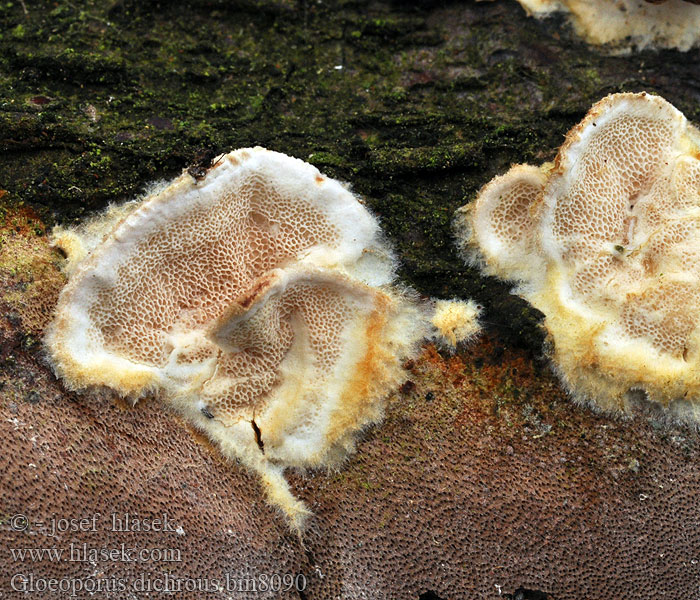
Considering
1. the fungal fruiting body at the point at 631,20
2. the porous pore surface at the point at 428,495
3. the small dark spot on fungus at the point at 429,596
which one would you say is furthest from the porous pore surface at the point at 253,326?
the fungal fruiting body at the point at 631,20

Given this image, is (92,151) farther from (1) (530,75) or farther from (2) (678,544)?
(2) (678,544)

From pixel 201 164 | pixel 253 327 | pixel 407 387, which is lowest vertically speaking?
pixel 407 387

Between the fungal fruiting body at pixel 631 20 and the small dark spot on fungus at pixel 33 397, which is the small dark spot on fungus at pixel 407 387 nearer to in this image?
the small dark spot on fungus at pixel 33 397

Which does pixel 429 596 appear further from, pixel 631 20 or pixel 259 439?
pixel 631 20

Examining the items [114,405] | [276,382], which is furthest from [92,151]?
[276,382]

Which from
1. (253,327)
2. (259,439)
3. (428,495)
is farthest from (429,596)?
(253,327)

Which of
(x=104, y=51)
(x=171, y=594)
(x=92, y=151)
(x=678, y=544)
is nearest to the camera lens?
(x=171, y=594)

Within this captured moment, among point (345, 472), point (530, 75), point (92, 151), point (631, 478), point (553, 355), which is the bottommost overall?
point (345, 472)
